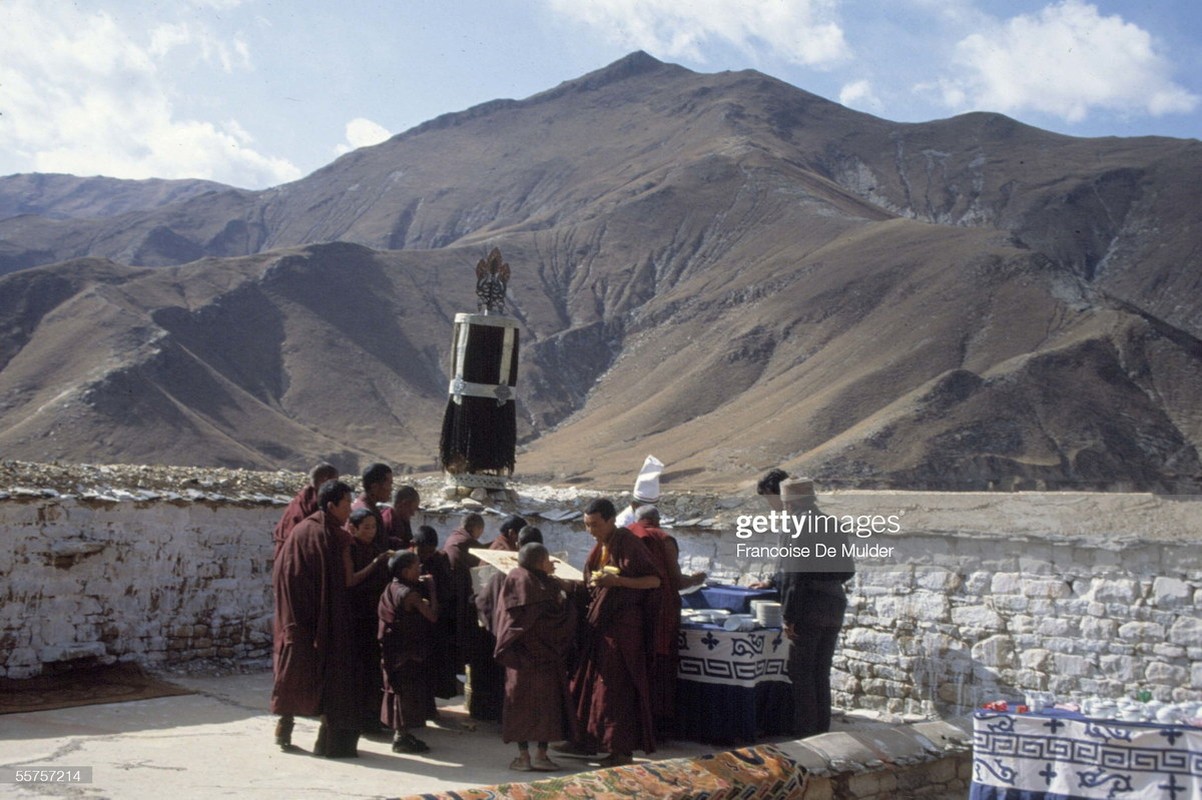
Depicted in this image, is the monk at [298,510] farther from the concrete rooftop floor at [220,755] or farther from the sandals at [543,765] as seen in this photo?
the sandals at [543,765]

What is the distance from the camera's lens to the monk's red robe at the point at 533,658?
5.70 m

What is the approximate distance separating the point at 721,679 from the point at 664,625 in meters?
0.50

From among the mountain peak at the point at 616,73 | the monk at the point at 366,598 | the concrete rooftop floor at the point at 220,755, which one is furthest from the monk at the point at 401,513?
the mountain peak at the point at 616,73

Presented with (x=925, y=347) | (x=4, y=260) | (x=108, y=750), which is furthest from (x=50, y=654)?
(x=4, y=260)

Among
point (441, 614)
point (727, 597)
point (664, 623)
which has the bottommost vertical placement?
point (441, 614)

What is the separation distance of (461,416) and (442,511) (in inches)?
37.6

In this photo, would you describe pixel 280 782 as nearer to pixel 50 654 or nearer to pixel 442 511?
pixel 50 654

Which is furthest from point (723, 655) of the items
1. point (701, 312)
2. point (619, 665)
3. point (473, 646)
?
point (701, 312)

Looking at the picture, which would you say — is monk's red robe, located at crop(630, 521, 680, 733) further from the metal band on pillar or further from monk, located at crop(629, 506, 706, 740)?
the metal band on pillar

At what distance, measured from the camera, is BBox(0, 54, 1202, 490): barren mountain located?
3444cm

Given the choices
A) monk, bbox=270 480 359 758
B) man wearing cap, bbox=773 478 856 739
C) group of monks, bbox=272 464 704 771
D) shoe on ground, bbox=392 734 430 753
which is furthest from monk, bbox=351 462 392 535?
man wearing cap, bbox=773 478 856 739

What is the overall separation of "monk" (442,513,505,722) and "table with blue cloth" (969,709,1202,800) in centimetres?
282

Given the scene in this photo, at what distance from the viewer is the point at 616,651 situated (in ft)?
19.4

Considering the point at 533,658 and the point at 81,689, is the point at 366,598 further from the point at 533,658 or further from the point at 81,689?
the point at 81,689
